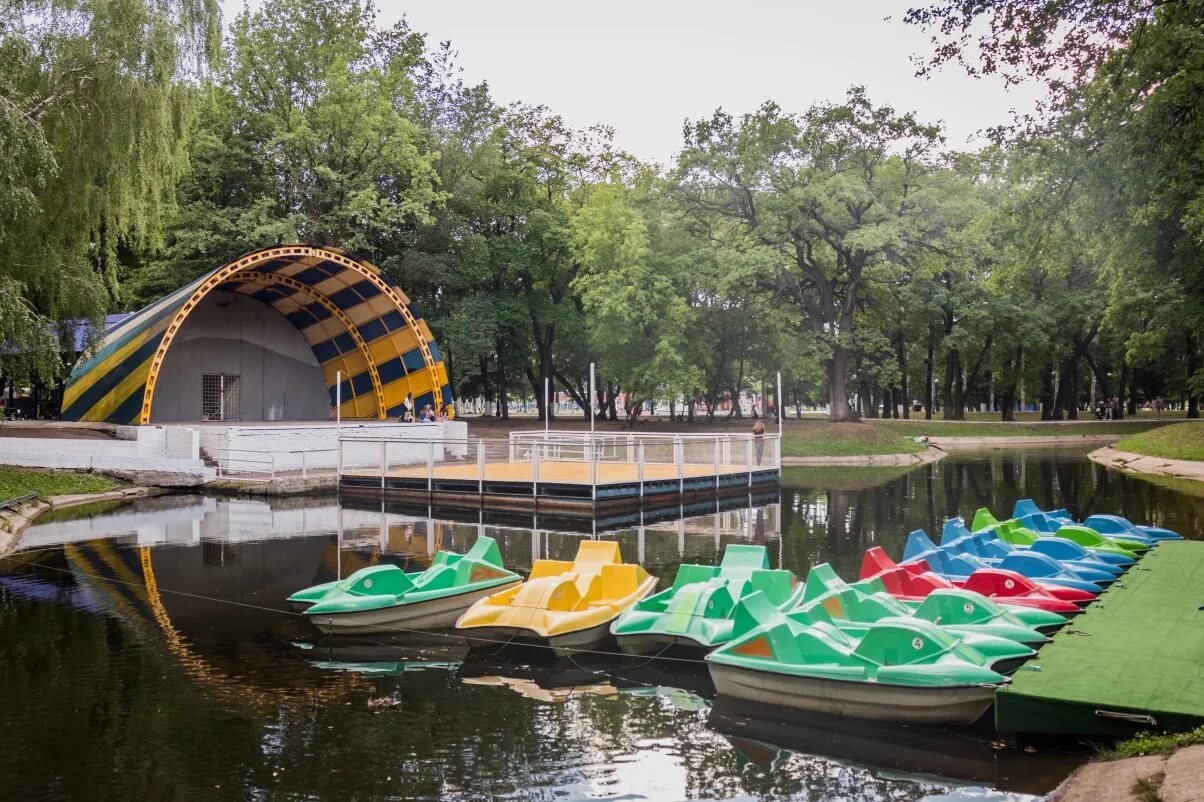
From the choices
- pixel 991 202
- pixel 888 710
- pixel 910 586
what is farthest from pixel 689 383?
pixel 888 710

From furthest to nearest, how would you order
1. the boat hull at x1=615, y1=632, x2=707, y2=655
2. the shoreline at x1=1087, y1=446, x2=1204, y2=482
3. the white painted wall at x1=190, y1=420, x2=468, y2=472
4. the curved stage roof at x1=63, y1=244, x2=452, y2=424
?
the shoreline at x1=1087, y1=446, x2=1204, y2=482, the curved stage roof at x1=63, y1=244, x2=452, y2=424, the white painted wall at x1=190, y1=420, x2=468, y2=472, the boat hull at x1=615, y1=632, x2=707, y2=655

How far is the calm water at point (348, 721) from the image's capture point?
6.89m

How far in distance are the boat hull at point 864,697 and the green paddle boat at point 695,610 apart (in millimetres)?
961

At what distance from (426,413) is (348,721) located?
30.7m

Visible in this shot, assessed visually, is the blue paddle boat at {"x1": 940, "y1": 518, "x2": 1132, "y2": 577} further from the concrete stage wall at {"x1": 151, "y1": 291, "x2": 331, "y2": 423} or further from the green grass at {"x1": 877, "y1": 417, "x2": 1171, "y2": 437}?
the green grass at {"x1": 877, "y1": 417, "x2": 1171, "y2": 437}

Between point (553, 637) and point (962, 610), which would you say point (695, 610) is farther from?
point (962, 610)

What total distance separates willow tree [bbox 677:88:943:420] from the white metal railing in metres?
16.6

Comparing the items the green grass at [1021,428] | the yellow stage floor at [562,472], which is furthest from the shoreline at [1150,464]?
the yellow stage floor at [562,472]

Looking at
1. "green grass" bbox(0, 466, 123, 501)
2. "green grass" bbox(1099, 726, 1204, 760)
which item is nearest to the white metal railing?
"green grass" bbox(0, 466, 123, 501)

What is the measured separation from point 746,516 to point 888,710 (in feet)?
48.0

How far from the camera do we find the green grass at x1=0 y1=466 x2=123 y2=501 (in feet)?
78.6

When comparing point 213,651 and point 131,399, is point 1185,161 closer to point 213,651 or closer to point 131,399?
point 213,651

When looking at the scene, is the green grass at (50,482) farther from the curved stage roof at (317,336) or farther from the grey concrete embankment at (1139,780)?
the grey concrete embankment at (1139,780)

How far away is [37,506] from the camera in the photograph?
23094 millimetres
